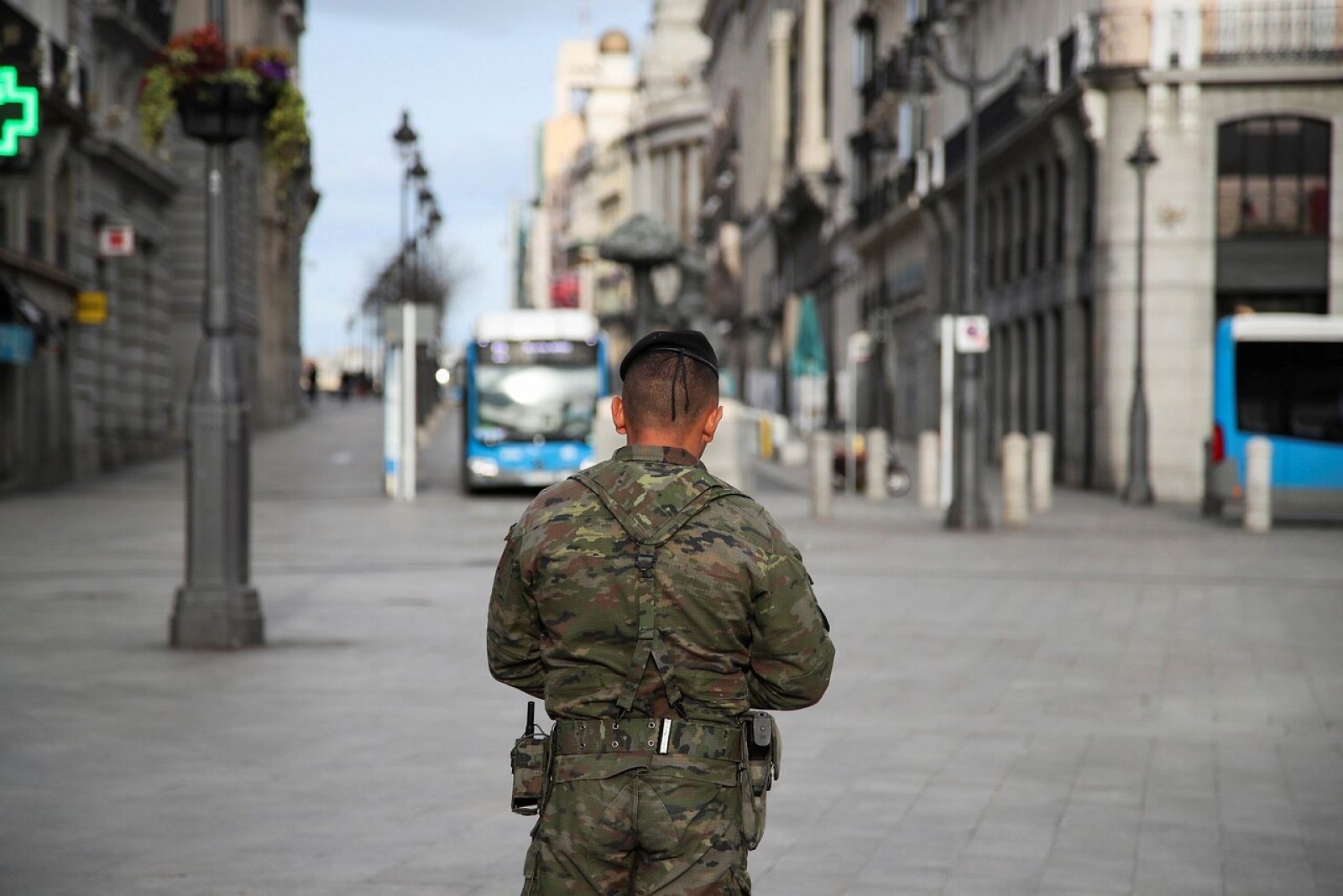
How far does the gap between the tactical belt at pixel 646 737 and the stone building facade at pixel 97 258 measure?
2210cm

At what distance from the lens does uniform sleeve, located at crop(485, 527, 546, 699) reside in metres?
3.83

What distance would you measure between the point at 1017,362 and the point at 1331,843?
123 feet

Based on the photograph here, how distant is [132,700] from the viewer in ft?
34.3

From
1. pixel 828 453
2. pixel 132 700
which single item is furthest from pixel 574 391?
pixel 132 700

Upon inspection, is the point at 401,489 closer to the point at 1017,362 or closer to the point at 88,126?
the point at 88,126

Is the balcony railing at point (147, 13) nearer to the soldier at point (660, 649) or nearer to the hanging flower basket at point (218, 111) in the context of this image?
the hanging flower basket at point (218, 111)

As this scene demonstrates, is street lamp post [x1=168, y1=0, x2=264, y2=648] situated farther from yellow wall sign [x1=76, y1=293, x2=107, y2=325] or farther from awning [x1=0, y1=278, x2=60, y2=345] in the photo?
yellow wall sign [x1=76, y1=293, x2=107, y2=325]

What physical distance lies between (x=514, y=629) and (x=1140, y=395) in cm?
3067

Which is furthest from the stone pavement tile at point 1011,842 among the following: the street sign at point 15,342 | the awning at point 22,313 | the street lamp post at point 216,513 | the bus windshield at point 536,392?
the bus windshield at point 536,392

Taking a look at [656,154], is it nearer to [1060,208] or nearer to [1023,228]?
[1023,228]

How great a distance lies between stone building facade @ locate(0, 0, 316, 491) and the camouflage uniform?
22024 millimetres

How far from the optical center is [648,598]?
144 inches

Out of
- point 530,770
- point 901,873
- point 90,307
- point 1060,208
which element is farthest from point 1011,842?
point 1060,208

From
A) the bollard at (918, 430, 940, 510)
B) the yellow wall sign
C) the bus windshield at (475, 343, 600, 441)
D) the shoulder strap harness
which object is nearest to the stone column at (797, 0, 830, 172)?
the bus windshield at (475, 343, 600, 441)
